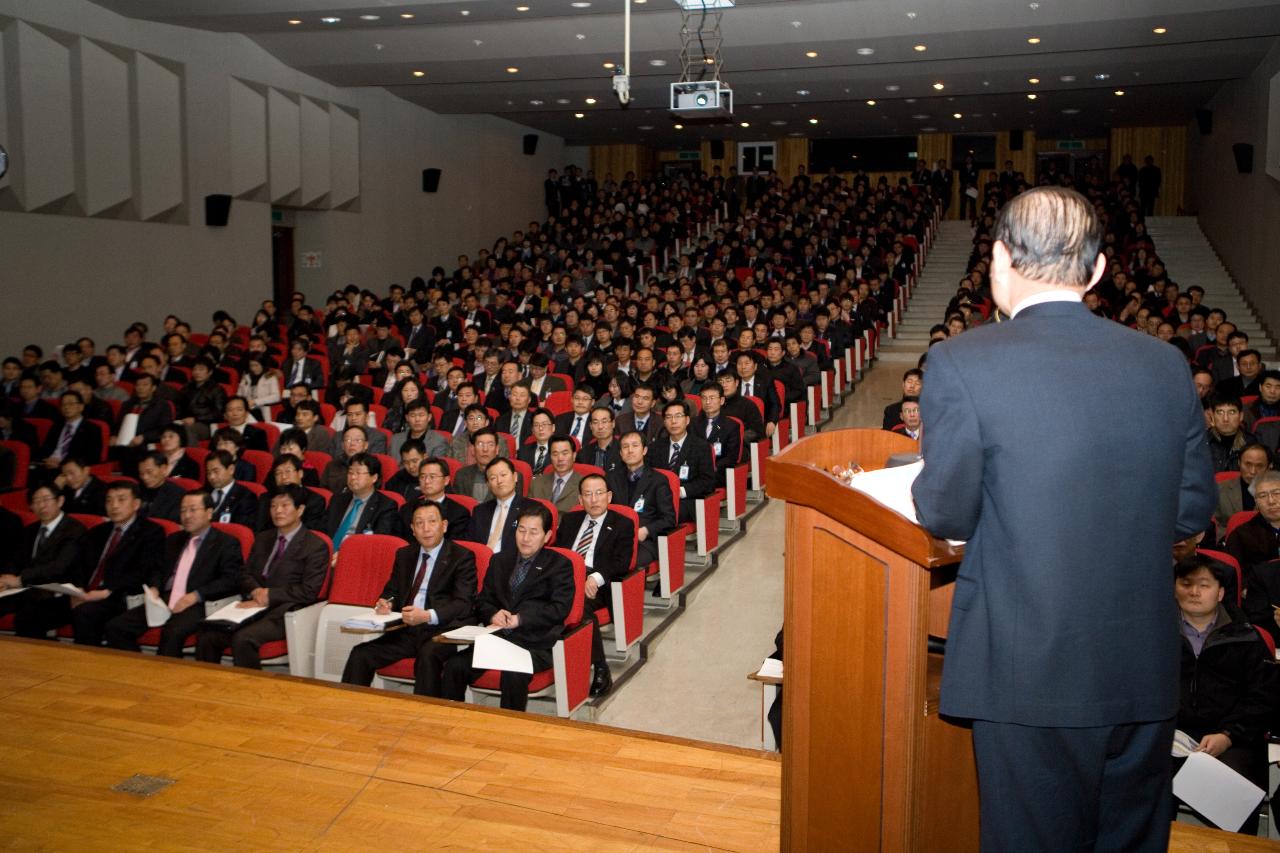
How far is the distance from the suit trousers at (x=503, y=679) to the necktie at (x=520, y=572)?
31 cm

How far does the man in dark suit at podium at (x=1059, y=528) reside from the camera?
116cm

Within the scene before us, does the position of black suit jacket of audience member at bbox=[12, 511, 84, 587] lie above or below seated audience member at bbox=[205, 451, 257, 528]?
below

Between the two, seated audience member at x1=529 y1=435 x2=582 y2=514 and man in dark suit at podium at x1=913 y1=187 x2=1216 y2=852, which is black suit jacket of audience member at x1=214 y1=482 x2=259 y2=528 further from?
man in dark suit at podium at x1=913 y1=187 x2=1216 y2=852

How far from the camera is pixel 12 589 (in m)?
4.47

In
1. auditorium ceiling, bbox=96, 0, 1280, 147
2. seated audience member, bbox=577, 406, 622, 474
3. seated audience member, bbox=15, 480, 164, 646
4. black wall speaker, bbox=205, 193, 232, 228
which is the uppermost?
auditorium ceiling, bbox=96, 0, 1280, 147

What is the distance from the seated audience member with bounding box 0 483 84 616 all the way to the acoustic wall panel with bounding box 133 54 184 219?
6130mm

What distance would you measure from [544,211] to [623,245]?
460cm

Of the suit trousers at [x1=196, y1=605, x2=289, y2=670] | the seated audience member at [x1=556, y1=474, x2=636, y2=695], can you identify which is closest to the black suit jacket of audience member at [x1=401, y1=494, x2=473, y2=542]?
the seated audience member at [x1=556, y1=474, x2=636, y2=695]

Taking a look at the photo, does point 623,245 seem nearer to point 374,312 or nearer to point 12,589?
point 374,312

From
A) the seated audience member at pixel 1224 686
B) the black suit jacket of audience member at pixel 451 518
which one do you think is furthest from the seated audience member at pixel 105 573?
the seated audience member at pixel 1224 686

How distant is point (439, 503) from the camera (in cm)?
504

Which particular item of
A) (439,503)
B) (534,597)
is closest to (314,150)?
(439,503)

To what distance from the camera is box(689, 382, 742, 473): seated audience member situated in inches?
244

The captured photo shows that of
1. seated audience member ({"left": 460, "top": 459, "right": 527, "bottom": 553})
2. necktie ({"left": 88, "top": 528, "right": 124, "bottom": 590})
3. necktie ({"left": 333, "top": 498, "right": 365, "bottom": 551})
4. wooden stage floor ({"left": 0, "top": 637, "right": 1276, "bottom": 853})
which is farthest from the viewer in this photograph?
necktie ({"left": 333, "top": 498, "right": 365, "bottom": 551})
